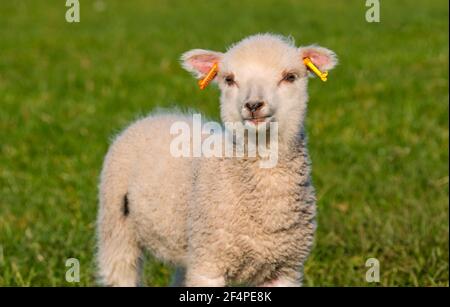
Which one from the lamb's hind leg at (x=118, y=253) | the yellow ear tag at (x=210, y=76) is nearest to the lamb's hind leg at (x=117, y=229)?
the lamb's hind leg at (x=118, y=253)

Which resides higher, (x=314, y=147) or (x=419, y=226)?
(x=314, y=147)

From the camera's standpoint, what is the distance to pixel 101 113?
1142 cm

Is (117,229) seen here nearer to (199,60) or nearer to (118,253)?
(118,253)

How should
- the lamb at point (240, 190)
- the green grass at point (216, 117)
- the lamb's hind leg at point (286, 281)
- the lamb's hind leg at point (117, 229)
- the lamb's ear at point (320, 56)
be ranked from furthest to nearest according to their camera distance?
1. the green grass at point (216, 117)
2. the lamb's hind leg at point (117, 229)
3. the lamb's hind leg at point (286, 281)
4. the lamb's ear at point (320, 56)
5. the lamb at point (240, 190)

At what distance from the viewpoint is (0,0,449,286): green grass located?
6.84m

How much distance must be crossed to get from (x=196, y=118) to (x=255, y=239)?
1.07m

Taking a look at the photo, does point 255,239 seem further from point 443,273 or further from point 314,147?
point 314,147

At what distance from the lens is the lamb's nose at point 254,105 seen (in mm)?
3947

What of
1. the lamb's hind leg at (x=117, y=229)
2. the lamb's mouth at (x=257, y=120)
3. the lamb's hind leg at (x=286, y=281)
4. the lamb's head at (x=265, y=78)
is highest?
the lamb's head at (x=265, y=78)

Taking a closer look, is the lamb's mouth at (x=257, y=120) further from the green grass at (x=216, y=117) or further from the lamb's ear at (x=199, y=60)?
the green grass at (x=216, y=117)

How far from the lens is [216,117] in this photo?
35.7ft

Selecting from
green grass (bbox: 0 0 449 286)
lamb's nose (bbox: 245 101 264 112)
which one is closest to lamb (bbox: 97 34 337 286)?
lamb's nose (bbox: 245 101 264 112)

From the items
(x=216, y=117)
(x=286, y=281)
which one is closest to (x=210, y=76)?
(x=286, y=281)

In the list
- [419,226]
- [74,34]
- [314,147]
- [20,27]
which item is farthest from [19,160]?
[20,27]
